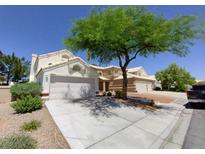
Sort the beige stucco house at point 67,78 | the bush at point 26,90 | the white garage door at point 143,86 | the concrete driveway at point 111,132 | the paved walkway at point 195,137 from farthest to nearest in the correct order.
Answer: the white garage door at point 143,86
the bush at point 26,90
the beige stucco house at point 67,78
the paved walkway at point 195,137
the concrete driveway at point 111,132

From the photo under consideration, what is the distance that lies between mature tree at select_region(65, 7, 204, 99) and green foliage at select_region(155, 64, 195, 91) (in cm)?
2556

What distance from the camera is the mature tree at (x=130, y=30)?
31.8 ft

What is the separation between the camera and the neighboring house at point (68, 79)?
45.4 feet

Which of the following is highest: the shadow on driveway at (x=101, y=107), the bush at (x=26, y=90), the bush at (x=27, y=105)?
the bush at (x=26, y=90)

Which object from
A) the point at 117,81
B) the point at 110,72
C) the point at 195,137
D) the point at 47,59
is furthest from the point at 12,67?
the point at 195,137

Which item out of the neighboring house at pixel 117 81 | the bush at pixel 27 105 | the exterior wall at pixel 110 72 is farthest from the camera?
the exterior wall at pixel 110 72

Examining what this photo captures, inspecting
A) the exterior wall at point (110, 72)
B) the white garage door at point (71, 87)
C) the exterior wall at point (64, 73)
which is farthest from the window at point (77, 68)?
the exterior wall at point (110, 72)

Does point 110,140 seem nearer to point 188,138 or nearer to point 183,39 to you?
point 188,138

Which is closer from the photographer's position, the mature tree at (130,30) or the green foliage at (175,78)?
the mature tree at (130,30)

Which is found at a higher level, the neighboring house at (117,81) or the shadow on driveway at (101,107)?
the neighboring house at (117,81)

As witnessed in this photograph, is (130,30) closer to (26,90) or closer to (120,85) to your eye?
(26,90)

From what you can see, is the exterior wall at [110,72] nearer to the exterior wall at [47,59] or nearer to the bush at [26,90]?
the exterior wall at [47,59]

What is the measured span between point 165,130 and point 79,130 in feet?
14.3

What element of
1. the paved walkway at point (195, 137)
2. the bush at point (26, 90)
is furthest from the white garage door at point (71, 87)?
the paved walkway at point (195, 137)
